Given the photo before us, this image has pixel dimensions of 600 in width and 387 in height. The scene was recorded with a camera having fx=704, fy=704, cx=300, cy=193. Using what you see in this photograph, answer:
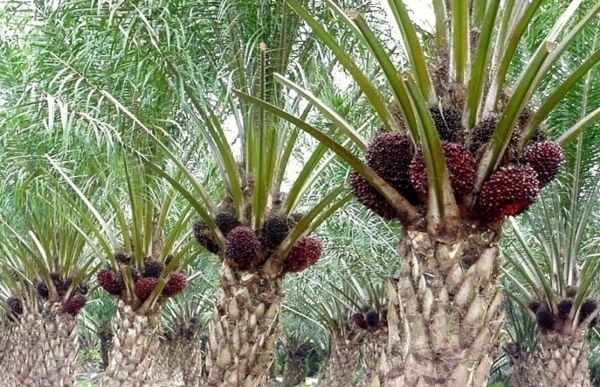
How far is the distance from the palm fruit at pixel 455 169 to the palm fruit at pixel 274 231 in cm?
192

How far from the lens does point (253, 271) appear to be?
5.12m

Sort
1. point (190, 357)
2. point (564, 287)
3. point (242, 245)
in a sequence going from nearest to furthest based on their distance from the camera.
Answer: point (242, 245)
point (564, 287)
point (190, 357)

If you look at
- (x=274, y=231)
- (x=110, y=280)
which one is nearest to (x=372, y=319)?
(x=110, y=280)

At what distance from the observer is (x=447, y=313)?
323 centimetres

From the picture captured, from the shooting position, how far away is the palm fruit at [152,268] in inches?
274

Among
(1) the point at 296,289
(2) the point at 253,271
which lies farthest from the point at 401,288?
(1) the point at 296,289

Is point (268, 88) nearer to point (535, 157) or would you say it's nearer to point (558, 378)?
point (535, 157)

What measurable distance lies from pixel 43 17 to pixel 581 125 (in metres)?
3.79

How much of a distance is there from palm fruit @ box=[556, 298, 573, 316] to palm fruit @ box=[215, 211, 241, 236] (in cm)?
387

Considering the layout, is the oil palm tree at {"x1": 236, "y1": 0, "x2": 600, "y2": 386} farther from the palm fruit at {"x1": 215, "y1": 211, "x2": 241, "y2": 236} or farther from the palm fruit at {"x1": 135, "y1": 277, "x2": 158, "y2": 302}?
the palm fruit at {"x1": 135, "y1": 277, "x2": 158, "y2": 302}

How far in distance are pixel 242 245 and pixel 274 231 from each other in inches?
10.9

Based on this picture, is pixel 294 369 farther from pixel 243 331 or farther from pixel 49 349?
pixel 243 331

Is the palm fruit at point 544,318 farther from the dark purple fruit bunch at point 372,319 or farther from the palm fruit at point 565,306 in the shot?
the dark purple fruit bunch at point 372,319

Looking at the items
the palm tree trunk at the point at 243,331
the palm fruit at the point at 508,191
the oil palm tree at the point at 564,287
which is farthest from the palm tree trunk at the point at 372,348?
the palm fruit at the point at 508,191
